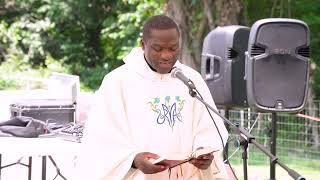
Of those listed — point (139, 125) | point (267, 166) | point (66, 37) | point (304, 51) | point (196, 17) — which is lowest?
point (267, 166)

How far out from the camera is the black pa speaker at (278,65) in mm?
5133

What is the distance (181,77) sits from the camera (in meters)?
2.93

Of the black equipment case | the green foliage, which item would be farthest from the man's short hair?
the green foliage

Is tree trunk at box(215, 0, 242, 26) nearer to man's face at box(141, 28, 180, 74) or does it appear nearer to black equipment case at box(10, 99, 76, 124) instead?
black equipment case at box(10, 99, 76, 124)

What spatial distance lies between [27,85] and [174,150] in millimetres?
11931

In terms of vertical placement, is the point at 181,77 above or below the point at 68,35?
below

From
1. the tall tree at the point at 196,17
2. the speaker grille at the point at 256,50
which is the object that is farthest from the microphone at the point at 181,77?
the tall tree at the point at 196,17

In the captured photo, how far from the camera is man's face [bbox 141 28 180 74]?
2873 millimetres

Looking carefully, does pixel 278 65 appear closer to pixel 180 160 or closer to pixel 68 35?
pixel 180 160

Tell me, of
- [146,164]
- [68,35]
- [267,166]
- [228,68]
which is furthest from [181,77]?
[68,35]

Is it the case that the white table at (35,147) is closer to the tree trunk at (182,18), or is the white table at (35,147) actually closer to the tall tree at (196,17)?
the tall tree at (196,17)

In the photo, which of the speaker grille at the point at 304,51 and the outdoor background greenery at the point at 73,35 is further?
the outdoor background greenery at the point at 73,35

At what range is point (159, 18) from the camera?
9.75 ft

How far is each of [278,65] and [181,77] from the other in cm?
244
